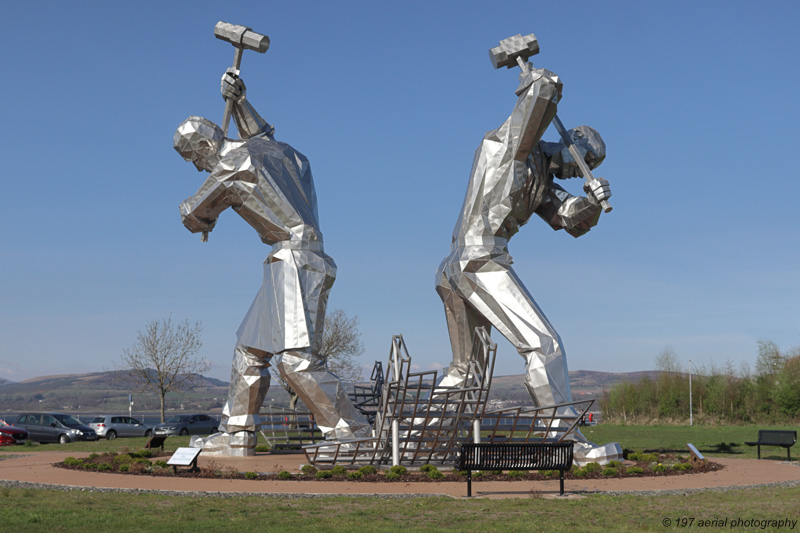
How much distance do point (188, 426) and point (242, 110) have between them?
20.5 m

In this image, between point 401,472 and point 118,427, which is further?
point 118,427

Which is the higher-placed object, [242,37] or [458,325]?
[242,37]

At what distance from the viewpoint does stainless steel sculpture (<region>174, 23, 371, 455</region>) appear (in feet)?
53.9

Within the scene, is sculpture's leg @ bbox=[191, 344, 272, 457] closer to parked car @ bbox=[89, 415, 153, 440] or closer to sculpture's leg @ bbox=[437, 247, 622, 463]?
sculpture's leg @ bbox=[437, 247, 622, 463]

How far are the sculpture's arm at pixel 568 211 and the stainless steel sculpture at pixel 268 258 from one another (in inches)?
188

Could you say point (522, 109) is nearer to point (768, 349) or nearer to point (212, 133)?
point (212, 133)

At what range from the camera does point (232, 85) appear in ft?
58.7

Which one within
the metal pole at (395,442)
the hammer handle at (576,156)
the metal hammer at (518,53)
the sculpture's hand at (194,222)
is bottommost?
the metal pole at (395,442)

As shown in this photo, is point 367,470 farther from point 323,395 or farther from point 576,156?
point 576,156

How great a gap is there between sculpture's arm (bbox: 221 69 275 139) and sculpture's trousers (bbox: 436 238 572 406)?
5.20 m

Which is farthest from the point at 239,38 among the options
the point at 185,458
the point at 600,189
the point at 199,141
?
the point at 185,458

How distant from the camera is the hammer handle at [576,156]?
607 inches

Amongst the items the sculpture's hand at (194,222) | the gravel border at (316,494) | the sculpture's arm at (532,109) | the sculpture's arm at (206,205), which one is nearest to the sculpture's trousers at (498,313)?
the sculpture's arm at (532,109)

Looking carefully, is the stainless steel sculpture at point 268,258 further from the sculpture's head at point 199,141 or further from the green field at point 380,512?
the green field at point 380,512
